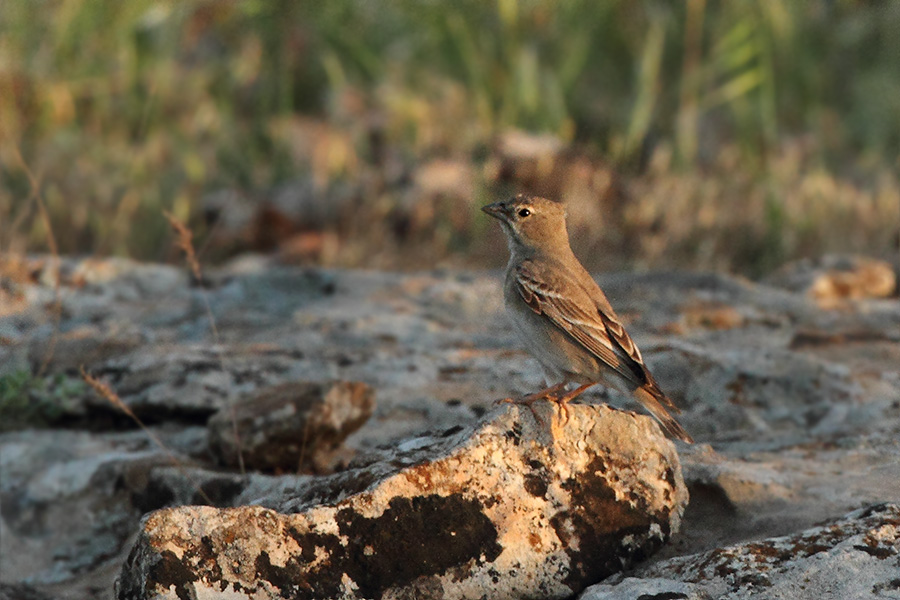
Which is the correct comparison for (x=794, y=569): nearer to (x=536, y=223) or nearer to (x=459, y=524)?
(x=459, y=524)

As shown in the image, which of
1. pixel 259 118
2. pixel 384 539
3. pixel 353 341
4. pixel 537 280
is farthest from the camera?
pixel 259 118

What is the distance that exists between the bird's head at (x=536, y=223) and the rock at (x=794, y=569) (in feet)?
5.78

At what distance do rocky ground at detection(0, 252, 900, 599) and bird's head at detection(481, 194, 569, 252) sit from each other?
76cm

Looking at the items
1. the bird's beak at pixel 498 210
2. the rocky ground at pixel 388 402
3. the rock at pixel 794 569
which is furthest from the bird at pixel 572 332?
the rock at pixel 794 569

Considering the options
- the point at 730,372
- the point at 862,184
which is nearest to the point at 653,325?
the point at 730,372

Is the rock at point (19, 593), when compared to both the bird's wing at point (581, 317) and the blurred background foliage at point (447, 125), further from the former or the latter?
the blurred background foliage at point (447, 125)

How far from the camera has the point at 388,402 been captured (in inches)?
209

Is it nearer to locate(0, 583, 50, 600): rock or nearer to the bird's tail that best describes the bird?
the bird's tail

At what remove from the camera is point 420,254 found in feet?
29.2

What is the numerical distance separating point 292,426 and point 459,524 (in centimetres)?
142

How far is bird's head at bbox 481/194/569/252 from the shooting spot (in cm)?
489

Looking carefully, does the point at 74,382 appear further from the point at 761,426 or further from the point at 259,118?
the point at 259,118

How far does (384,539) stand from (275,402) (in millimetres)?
1515

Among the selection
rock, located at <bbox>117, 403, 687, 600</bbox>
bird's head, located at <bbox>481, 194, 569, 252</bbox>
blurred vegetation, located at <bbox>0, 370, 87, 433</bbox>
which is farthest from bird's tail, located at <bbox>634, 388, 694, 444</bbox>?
blurred vegetation, located at <bbox>0, 370, 87, 433</bbox>
